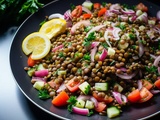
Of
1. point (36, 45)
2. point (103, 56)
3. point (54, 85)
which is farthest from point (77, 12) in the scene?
point (54, 85)

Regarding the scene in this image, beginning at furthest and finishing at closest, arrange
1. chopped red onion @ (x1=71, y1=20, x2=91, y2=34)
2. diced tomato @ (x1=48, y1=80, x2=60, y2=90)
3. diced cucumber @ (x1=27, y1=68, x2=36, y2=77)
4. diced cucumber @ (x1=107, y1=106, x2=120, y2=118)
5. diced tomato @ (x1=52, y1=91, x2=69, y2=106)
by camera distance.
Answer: chopped red onion @ (x1=71, y1=20, x2=91, y2=34) → diced cucumber @ (x1=27, y1=68, x2=36, y2=77) → diced tomato @ (x1=48, y1=80, x2=60, y2=90) → diced tomato @ (x1=52, y1=91, x2=69, y2=106) → diced cucumber @ (x1=107, y1=106, x2=120, y2=118)

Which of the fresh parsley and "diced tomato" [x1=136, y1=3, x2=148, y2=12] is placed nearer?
the fresh parsley

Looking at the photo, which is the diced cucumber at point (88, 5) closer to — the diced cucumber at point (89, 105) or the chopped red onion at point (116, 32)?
the chopped red onion at point (116, 32)

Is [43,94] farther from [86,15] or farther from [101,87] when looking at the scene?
[86,15]

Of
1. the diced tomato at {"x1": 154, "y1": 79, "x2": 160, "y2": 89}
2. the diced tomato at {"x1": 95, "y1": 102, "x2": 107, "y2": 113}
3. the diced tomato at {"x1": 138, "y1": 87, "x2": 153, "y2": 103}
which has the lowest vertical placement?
the diced tomato at {"x1": 154, "y1": 79, "x2": 160, "y2": 89}

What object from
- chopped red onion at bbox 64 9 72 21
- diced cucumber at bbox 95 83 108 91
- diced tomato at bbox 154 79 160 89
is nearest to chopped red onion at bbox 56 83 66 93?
diced cucumber at bbox 95 83 108 91

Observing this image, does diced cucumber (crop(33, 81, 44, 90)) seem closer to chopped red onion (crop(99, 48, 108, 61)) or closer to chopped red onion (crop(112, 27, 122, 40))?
chopped red onion (crop(99, 48, 108, 61))
